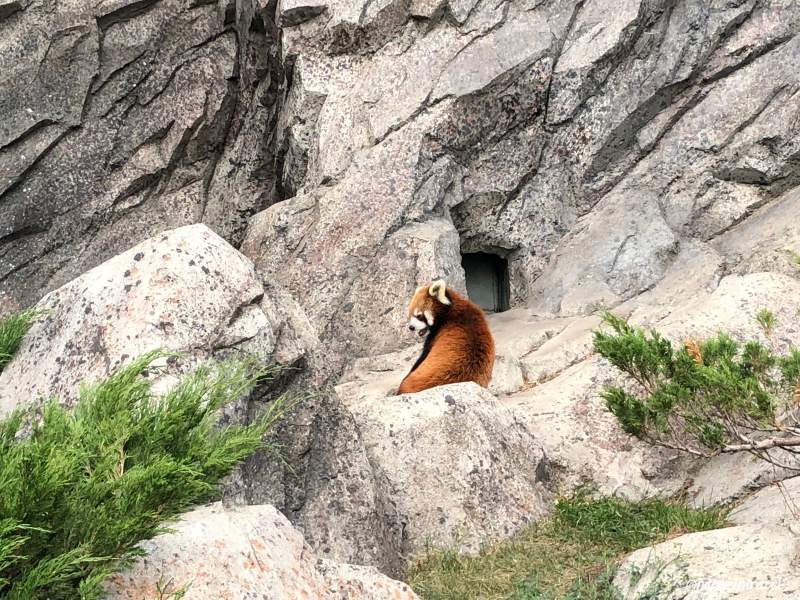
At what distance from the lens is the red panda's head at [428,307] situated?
10750 millimetres

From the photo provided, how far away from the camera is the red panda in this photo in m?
9.77

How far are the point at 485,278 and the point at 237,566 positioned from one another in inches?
399

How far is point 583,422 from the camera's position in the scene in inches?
374

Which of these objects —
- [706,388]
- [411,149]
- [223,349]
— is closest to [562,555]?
[706,388]

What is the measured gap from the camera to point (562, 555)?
24.5 ft

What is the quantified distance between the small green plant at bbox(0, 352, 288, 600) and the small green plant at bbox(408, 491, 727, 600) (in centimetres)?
250

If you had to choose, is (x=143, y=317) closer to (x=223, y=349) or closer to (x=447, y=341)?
(x=223, y=349)

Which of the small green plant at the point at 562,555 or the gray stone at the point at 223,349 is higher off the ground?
the gray stone at the point at 223,349

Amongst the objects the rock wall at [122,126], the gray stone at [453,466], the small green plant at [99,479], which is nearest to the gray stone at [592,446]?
the gray stone at [453,466]

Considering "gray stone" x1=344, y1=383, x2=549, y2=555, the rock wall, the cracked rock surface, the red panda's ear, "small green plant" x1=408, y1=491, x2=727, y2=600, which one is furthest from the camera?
the rock wall

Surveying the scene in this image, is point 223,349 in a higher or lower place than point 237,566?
higher

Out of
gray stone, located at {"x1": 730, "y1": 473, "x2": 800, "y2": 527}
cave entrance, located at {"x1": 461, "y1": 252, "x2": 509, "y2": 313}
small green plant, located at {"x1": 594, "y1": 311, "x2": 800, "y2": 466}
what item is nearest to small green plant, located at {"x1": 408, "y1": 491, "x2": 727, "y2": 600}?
gray stone, located at {"x1": 730, "y1": 473, "x2": 800, "y2": 527}

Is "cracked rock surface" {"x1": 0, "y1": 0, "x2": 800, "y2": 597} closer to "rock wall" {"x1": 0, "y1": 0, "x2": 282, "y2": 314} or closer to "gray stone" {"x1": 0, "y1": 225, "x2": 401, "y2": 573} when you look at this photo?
"rock wall" {"x1": 0, "y1": 0, "x2": 282, "y2": 314}

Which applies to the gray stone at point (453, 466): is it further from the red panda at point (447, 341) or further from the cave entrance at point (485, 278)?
the cave entrance at point (485, 278)
